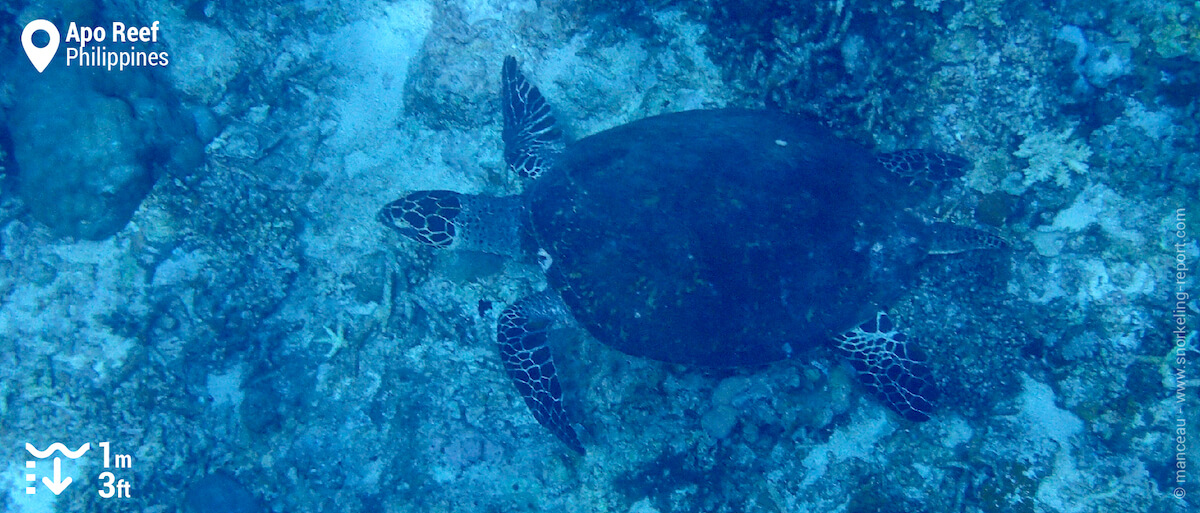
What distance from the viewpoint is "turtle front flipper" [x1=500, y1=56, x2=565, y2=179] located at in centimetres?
444

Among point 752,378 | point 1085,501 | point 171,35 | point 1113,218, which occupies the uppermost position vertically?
point 1113,218

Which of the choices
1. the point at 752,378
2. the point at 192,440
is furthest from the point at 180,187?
the point at 752,378

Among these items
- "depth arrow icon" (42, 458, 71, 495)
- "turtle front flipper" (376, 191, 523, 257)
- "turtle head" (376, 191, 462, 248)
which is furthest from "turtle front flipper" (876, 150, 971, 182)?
"depth arrow icon" (42, 458, 71, 495)

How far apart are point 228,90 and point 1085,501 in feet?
23.9

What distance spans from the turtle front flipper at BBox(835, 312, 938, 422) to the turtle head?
10.1 ft

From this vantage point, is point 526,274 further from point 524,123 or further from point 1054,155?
point 1054,155

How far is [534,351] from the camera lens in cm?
388

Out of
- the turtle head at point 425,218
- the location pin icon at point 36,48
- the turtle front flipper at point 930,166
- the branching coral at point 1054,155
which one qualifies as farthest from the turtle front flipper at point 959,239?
the location pin icon at point 36,48

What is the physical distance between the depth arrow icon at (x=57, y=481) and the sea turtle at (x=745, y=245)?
13.2ft

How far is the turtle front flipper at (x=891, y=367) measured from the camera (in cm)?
330

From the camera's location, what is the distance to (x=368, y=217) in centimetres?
466

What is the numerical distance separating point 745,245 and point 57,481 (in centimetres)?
581

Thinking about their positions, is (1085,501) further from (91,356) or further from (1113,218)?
(91,356)

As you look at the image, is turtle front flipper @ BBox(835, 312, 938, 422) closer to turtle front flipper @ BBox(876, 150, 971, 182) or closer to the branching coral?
turtle front flipper @ BBox(876, 150, 971, 182)
